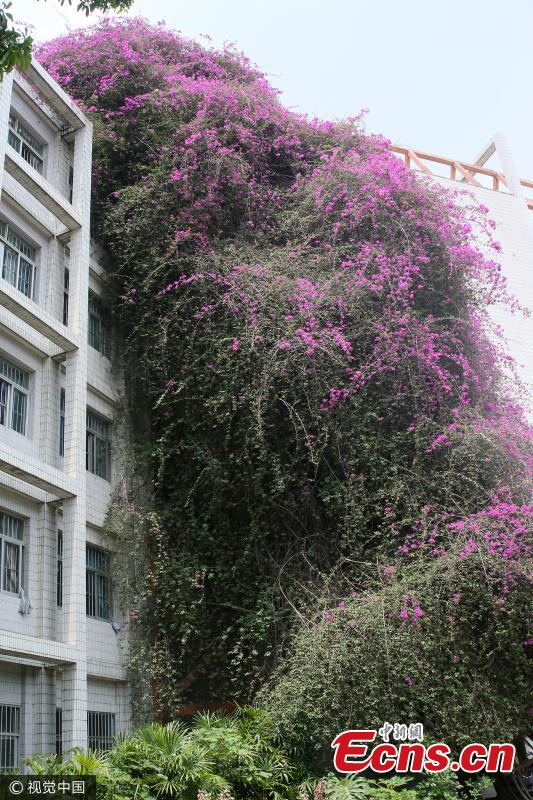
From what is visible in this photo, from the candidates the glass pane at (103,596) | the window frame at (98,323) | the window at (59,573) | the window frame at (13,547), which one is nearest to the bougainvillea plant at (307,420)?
the window frame at (98,323)

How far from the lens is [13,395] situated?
8.34m

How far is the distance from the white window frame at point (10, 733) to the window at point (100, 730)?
1090 millimetres

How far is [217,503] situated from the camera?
901 centimetres

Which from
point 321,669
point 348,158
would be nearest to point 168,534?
point 321,669

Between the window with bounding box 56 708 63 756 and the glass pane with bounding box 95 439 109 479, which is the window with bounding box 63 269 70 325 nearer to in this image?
the glass pane with bounding box 95 439 109 479

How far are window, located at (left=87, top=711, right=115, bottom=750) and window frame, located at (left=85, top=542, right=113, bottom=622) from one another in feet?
3.46

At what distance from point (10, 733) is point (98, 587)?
7.15 feet

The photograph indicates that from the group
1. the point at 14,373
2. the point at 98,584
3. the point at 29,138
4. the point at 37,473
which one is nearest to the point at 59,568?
the point at 98,584

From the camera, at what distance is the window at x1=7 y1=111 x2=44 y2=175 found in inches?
368

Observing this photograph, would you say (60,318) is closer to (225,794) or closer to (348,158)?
(348,158)

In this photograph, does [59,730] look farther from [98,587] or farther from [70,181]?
[70,181]

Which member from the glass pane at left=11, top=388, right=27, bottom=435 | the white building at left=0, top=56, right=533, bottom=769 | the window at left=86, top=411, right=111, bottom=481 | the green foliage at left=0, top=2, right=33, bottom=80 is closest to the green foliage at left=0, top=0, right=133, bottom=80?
the green foliage at left=0, top=2, right=33, bottom=80

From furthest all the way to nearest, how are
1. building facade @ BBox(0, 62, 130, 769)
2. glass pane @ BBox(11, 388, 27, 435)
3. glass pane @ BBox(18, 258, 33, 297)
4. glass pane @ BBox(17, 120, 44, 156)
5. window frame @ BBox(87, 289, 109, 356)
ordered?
window frame @ BBox(87, 289, 109, 356)
glass pane @ BBox(17, 120, 44, 156)
glass pane @ BBox(18, 258, 33, 297)
glass pane @ BBox(11, 388, 27, 435)
building facade @ BBox(0, 62, 130, 769)

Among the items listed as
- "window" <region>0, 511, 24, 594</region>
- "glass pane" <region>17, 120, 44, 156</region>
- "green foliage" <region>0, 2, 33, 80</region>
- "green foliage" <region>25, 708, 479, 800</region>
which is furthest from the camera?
"glass pane" <region>17, 120, 44, 156</region>
